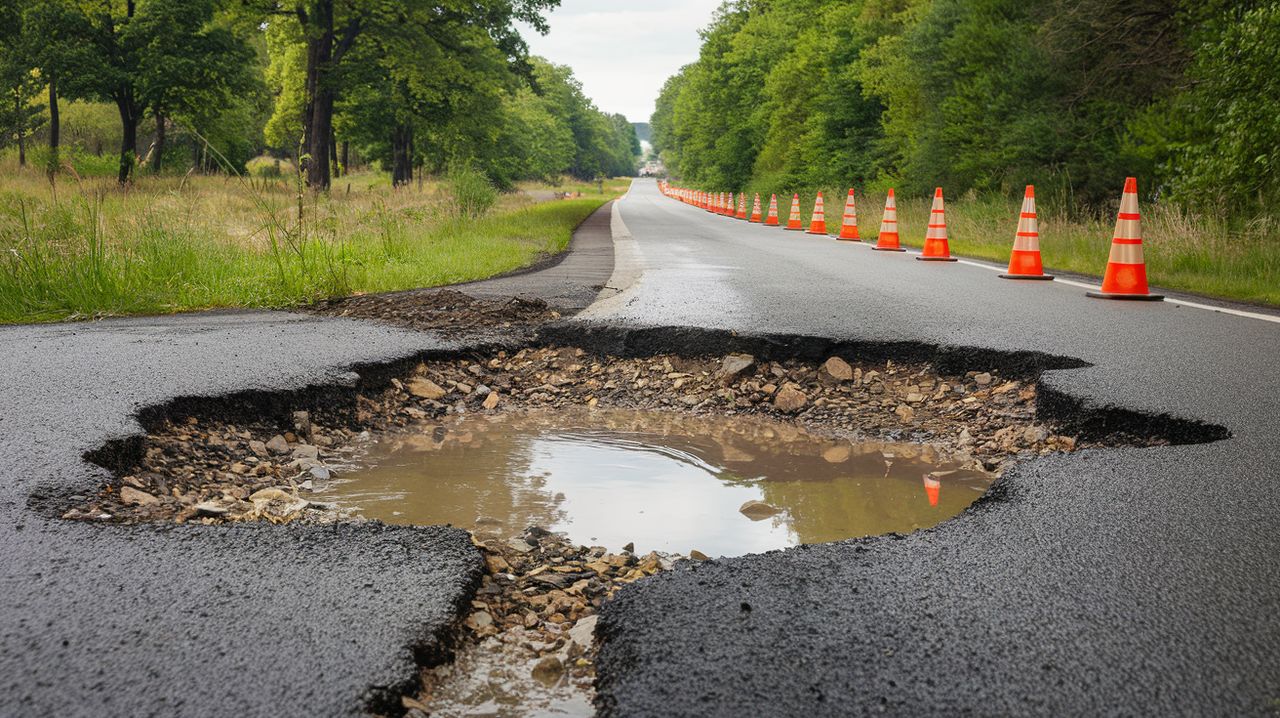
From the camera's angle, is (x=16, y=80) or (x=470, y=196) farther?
(x=16, y=80)

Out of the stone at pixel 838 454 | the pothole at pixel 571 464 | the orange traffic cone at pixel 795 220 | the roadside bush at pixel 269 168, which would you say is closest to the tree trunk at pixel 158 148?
the roadside bush at pixel 269 168

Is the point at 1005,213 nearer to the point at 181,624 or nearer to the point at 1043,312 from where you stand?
the point at 1043,312

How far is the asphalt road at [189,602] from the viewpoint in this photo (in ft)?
5.99

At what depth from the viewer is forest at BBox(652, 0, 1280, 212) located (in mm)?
10422

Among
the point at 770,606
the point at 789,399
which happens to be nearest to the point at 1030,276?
the point at 789,399

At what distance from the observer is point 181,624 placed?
6.95 ft

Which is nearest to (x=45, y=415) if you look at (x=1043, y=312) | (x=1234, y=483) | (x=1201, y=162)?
(x=1234, y=483)

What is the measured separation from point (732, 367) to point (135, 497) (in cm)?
349

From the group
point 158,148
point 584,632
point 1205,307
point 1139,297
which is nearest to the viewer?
point 584,632

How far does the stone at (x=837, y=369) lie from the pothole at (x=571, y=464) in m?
0.01

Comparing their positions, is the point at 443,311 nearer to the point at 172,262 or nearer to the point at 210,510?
the point at 172,262

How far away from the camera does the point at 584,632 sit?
239cm

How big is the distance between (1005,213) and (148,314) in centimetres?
1463

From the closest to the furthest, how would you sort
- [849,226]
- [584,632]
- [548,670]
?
[548,670]
[584,632]
[849,226]
